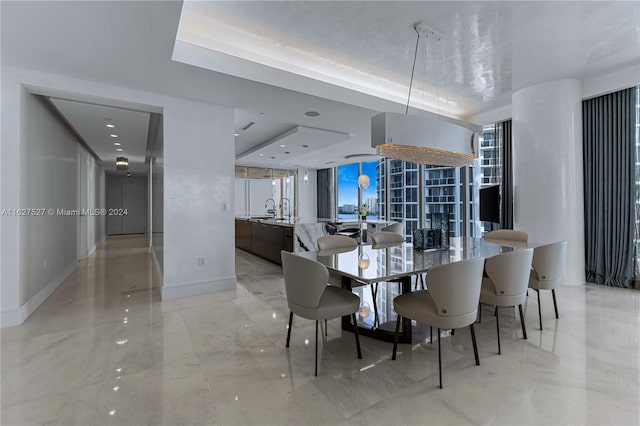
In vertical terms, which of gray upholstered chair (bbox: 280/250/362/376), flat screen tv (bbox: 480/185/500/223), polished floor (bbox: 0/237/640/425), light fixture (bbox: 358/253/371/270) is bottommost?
polished floor (bbox: 0/237/640/425)

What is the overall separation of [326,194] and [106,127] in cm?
750

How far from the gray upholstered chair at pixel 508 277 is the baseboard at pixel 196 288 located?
318 centimetres

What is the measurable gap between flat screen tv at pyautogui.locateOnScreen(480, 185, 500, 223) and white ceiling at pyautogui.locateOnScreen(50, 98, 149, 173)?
17.4 feet

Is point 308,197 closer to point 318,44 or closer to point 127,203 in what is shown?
point 127,203

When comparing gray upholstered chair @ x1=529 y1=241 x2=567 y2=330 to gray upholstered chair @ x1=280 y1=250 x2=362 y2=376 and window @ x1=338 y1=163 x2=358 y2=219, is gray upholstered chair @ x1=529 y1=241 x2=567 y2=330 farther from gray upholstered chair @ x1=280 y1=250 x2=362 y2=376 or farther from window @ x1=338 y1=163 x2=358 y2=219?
window @ x1=338 y1=163 x2=358 y2=219

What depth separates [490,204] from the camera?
4.84 meters

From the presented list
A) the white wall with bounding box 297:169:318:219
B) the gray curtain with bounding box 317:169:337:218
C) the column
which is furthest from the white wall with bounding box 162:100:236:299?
the gray curtain with bounding box 317:169:337:218

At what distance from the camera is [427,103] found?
5.08 metres

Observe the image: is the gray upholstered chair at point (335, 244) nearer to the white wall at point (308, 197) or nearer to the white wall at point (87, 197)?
the white wall at point (87, 197)

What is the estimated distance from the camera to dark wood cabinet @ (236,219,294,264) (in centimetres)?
566

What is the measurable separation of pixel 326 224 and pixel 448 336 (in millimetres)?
3368

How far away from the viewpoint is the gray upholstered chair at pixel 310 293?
2.09 metres

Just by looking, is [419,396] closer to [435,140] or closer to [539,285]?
[539,285]

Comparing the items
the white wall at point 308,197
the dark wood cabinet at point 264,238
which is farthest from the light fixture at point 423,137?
the white wall at point 308,197
